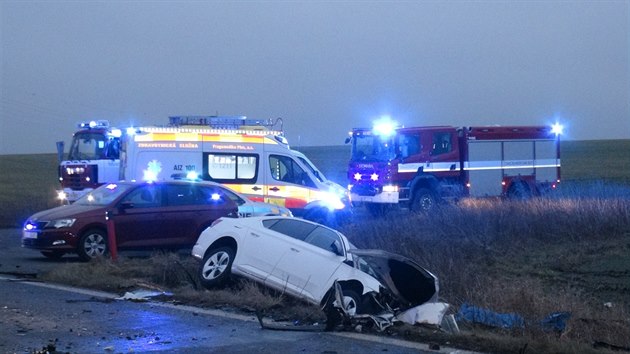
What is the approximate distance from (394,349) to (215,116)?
A: 14.8m

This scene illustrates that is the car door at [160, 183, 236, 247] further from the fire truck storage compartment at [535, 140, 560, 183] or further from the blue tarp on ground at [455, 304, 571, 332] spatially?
the fire truck storage compartment at [535, 140, 560, 183]

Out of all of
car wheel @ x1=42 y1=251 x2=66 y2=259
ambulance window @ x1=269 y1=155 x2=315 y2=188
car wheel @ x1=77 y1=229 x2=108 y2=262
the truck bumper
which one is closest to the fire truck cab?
ambulance window @ x1=269 y1=155 x2=315 y2=188

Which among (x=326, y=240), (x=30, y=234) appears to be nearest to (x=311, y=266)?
(x=326, y=240)

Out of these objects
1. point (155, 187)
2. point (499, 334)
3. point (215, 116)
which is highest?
point (215, 116)

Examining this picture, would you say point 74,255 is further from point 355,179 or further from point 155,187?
point 355,179

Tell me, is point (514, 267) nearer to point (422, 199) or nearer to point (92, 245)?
point (92, 245)

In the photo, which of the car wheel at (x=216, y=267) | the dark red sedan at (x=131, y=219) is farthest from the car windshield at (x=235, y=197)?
the car wheel at (x=216, y=267)

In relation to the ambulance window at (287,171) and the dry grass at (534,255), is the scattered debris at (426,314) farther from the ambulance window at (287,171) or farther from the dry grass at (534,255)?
the ambulance window at (287,171)

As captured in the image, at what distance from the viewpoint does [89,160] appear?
2903 cm

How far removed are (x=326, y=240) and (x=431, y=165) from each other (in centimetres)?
1643

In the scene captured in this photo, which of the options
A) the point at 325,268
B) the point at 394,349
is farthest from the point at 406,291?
the point at 394,349

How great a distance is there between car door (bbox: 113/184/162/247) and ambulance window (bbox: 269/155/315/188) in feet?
16.1

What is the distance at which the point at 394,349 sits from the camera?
33.4 ft

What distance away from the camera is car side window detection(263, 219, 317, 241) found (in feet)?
45.3
